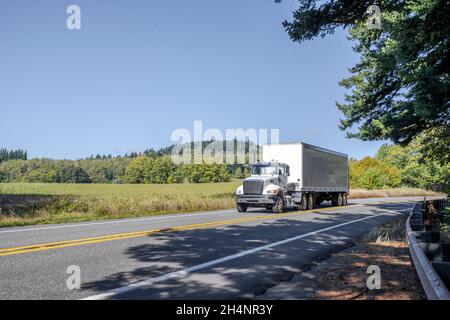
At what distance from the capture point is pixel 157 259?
6914 millimetres

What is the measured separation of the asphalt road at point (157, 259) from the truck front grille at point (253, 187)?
24.5ft

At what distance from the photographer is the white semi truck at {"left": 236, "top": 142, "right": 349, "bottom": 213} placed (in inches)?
762

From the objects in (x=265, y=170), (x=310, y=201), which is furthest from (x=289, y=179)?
(x=310, y=201)

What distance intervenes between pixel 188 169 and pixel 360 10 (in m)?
115

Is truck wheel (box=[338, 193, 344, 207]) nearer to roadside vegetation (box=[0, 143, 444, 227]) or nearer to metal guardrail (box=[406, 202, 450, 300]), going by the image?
roadside vegetation (box=[0, 143, 444, 227])

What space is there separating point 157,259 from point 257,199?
41.3 ft

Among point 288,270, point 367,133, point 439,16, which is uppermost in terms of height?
point 439,16

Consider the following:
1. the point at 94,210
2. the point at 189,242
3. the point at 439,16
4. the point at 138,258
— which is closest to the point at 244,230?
the point at 189,242

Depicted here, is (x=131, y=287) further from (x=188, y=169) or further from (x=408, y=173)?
(x=188, y=169)

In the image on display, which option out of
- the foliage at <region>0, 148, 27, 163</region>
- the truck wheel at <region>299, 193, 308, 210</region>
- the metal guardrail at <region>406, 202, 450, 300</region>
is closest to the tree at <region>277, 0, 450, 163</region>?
the metal guardrail at <region>406, 202, 450, 300</region>

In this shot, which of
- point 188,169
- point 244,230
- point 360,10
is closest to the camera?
point 360,10

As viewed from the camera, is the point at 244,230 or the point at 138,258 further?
the point at 244,230

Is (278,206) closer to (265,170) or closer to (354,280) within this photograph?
(265,170)
